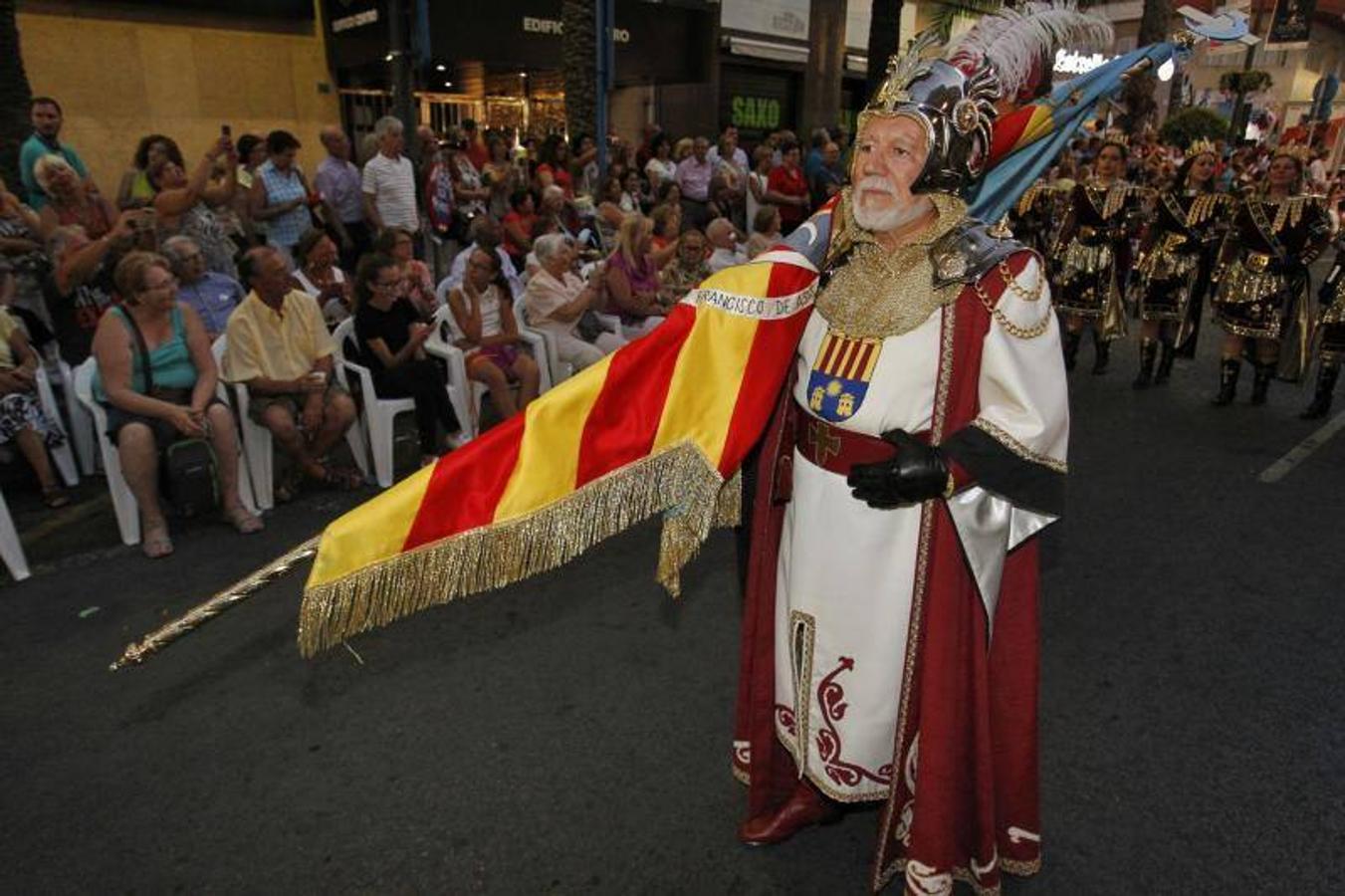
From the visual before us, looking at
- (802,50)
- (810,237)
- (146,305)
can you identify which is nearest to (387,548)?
(810,237)

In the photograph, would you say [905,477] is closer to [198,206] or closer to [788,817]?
[788,817]

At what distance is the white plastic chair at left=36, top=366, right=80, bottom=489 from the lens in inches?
196

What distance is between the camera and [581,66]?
11617 mm

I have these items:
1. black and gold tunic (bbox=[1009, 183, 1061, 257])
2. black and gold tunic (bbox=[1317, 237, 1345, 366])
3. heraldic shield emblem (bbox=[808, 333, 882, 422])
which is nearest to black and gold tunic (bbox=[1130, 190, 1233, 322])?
black and gold tunic (bbox=[1317, 237, 1345, 366])

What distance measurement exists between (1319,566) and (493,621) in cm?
408

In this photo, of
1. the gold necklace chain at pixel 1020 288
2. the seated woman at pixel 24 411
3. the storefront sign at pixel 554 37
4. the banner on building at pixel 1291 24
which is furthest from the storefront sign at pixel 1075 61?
the banner on building at pixel 1291 24

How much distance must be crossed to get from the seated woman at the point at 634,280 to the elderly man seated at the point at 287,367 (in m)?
2.42

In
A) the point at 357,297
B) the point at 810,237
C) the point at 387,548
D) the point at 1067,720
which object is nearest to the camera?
the point at 387,548

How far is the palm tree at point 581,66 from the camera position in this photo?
11.6m

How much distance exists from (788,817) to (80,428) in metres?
4.99

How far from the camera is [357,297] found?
535cm

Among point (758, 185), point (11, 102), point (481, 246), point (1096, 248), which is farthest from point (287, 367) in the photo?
point (758, 185)

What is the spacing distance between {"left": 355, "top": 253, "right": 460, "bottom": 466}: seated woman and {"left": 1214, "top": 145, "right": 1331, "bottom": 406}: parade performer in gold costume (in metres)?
5.94

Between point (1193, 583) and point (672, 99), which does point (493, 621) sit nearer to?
point (1193, 583)
